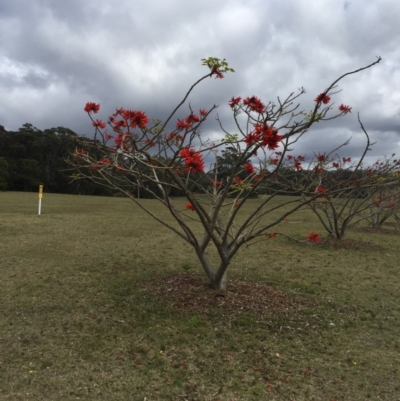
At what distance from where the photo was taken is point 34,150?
56.0m

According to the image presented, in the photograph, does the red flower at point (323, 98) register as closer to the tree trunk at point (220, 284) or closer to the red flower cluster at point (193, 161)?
the red flower cluster at point (193, 161)

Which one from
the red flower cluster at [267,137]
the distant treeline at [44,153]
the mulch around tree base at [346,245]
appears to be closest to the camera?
the red flower cluster at [267,137]

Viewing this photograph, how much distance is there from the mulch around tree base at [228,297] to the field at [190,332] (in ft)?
0.07

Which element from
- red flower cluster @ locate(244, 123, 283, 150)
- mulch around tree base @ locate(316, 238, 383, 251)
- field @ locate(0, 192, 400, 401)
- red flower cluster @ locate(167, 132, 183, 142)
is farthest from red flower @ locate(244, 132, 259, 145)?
mulch around tree base @ locate(316, 238, 383, 251)

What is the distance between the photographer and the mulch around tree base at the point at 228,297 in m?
4.25

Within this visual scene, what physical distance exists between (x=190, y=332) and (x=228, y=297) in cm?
99

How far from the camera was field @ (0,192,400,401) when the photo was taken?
273 centimetres

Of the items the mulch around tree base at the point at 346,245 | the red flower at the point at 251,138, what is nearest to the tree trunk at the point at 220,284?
the red flower at the point at 251,138

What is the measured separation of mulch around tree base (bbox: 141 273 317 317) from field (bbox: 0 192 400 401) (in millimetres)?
23

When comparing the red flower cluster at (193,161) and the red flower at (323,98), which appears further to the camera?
the red flower at (323,98)

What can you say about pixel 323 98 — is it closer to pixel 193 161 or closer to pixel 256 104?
pixel 256 104

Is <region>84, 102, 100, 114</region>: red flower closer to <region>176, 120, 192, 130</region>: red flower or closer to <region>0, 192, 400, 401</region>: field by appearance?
<region>176, 120, 192, 130</region>: red flower

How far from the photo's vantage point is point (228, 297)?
14.8ft

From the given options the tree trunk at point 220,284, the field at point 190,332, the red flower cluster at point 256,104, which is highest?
the red flower cluster at point 256,104
